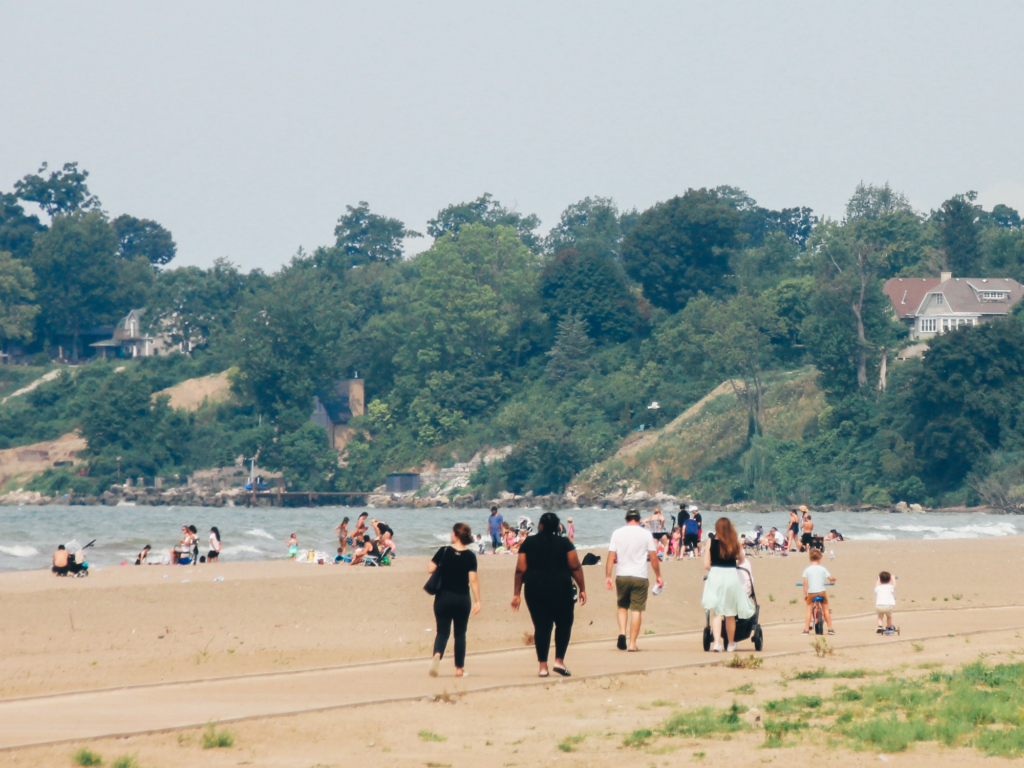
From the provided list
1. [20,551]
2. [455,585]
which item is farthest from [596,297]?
[455,585]

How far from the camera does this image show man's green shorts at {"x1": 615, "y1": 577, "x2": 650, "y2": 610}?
1265cm

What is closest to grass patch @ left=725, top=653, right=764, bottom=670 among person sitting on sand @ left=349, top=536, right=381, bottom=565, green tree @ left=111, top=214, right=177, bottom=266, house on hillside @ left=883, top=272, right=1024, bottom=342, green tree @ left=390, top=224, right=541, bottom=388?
person sitting on sand @ left=349, top=536, right=381, bottom=565

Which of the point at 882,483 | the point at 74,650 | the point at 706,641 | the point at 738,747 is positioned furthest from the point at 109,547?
the point at 882,483

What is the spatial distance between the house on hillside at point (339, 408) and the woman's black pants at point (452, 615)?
8745cm

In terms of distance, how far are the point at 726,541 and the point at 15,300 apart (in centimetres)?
11435

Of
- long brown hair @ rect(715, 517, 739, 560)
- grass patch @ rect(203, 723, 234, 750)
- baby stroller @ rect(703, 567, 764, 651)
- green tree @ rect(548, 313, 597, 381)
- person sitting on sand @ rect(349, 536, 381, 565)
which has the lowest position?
grass patch @ rect(203, 723, 234, 750)

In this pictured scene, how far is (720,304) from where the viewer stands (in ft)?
292

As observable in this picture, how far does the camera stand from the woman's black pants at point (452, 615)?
11.0 meters

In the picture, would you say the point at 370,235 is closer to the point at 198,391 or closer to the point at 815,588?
the point at 198,391

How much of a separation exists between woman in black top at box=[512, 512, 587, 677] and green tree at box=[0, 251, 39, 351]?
111 metres

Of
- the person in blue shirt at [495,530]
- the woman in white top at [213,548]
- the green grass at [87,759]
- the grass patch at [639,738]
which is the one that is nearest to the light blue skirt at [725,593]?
the grass patch at [639,738]

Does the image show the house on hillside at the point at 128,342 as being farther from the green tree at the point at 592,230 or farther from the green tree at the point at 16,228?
the green tree at the point at 592,230

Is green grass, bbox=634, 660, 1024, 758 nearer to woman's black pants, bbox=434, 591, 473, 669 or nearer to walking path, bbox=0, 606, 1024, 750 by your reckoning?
walking path, bbox=0, 606, 1024, 750

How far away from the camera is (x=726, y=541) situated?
12602 mm
